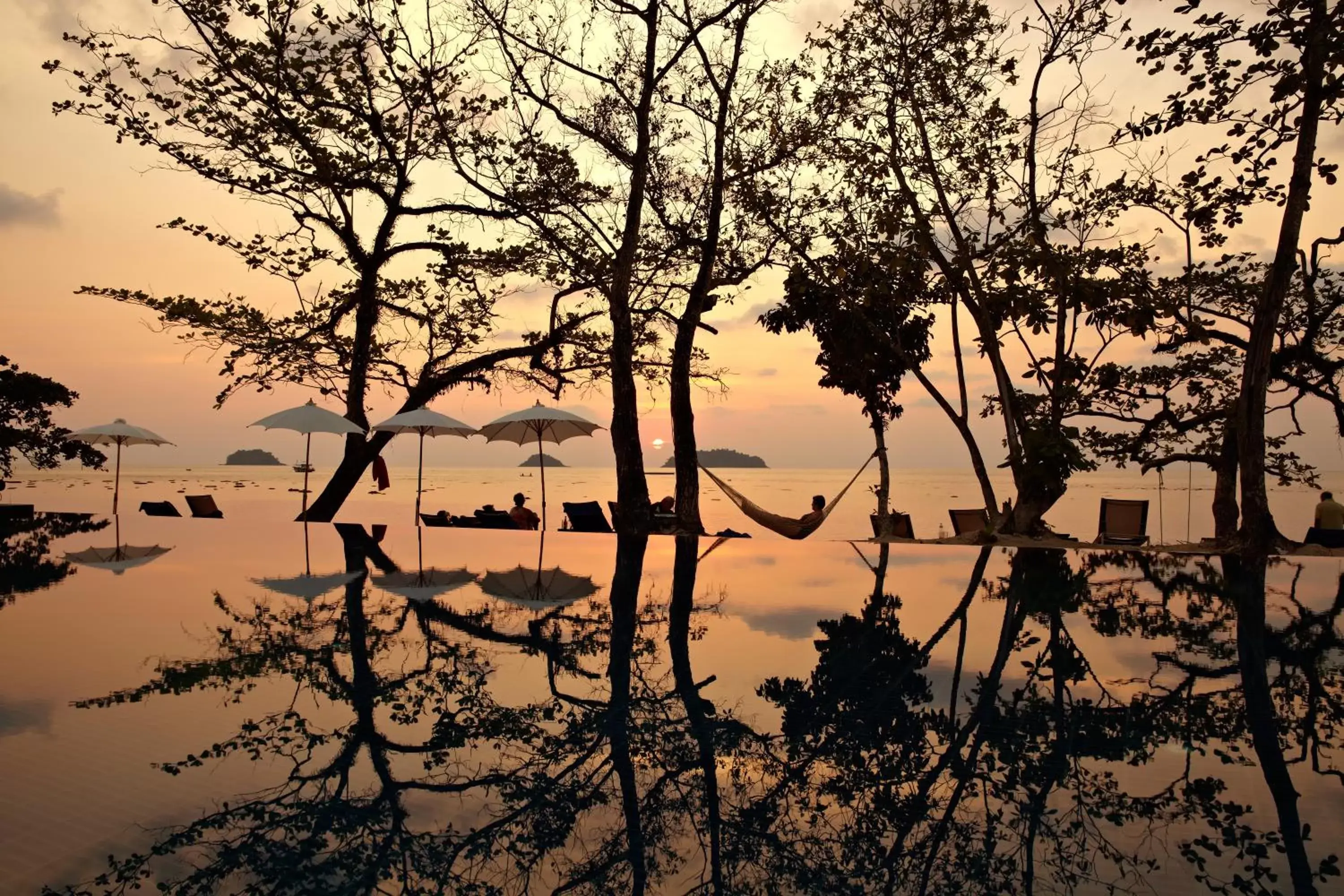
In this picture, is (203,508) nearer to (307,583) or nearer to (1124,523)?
(307,583)

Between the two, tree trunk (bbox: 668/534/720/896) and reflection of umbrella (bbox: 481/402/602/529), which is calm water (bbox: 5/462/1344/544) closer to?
reflection of umbrella (bbox: 481/402/602/529)

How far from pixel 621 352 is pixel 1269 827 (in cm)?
1488

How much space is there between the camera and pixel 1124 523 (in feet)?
56.5

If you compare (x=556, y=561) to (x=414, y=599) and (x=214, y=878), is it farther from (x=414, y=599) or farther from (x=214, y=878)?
(x=214, y=878)

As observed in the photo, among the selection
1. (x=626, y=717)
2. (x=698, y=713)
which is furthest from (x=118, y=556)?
(x=698, y=713)

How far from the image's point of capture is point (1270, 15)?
11672 mm

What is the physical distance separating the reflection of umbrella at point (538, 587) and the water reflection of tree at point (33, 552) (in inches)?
175

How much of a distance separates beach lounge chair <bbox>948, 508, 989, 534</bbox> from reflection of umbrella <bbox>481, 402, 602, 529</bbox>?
7.60 m

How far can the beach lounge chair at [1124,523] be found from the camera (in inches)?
668

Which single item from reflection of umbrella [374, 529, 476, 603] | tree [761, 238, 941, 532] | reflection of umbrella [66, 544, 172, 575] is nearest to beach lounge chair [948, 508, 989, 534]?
tree [761, 238, 941, 532]

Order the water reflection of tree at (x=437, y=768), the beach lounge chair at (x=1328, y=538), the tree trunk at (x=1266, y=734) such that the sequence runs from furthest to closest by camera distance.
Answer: the beach lounge chair at (x=1328, y=538)
the tree trunk at (x=1266, y=734)
the water reflection of tree at (x=437, y=768)

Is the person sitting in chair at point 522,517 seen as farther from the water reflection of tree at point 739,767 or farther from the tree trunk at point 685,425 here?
the water reflection of tree at point 739,767

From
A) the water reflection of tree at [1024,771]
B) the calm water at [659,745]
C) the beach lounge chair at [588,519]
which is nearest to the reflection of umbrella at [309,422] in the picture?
the beach lounge chair at [588,519]

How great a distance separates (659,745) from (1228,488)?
15155mm
